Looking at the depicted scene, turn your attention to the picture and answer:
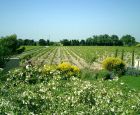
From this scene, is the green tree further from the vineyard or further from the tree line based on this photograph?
the vineyard

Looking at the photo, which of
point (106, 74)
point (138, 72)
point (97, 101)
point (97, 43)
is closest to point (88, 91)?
point (97, 101)

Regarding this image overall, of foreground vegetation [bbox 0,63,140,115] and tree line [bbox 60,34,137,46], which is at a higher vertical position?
foreground vegetation [bbox 0,63,140,115]

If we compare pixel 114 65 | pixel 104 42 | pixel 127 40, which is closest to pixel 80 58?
pixel 114 65

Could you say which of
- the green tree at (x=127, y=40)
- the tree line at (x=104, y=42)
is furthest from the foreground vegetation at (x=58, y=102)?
the green tree at (x=127, y=40)

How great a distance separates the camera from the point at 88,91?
9930 millimetres

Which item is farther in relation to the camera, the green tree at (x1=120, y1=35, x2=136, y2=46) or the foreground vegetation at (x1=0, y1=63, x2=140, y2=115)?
the green tree at (x1=120, y1=35, x2=136, y2=46)

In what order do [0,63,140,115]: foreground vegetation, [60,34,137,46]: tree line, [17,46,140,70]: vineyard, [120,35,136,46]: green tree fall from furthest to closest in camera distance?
[120,35,136,46]: green tree, [60,34,137,46]: tree line, [17,46,140,70]: vineyard, [0,63,140,115]: foreground vegetation

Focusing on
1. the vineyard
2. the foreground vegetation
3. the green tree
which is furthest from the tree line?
the foreground vegetation

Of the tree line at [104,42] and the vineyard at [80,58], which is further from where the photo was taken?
the tree line at [104,42]

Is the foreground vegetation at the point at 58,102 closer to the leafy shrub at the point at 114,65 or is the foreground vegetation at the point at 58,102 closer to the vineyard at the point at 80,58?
the leafy shrub at the point at 114,65

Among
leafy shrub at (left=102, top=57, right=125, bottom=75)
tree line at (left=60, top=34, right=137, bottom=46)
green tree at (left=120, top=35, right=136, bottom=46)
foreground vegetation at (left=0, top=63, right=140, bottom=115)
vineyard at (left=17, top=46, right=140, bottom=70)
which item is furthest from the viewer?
green tree at (left=120, top=35, right=136, bottom=46)

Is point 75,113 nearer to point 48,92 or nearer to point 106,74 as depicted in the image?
point 48,92

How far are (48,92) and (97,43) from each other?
416 ft

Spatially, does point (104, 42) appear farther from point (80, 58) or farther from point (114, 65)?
point (114, 65)
